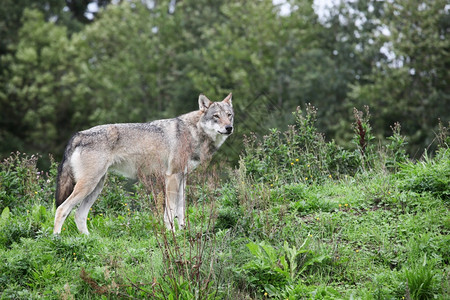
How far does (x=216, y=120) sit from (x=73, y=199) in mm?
2596

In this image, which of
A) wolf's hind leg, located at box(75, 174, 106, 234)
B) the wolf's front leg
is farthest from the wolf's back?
the wolf's front leg

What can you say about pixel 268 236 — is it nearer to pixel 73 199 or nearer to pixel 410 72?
pixel 73 199

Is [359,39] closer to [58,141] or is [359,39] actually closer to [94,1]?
[58,141]

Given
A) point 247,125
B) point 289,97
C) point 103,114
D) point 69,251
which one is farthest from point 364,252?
point 103,114

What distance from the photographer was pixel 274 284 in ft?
16.3

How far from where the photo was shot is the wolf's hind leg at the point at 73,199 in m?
6.48

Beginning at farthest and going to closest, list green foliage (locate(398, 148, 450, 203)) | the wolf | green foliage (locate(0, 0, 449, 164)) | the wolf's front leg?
green foliage (locate(0, 0, 449, 164)) < the wolf's front leg < the wolf < green foliage (locate(398, 148, 450, 203))

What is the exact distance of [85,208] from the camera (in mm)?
6965

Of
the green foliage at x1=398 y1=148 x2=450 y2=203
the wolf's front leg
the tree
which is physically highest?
the wolf's front leg

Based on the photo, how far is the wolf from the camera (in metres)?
6.80

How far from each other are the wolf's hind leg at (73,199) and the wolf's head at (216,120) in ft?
6.91

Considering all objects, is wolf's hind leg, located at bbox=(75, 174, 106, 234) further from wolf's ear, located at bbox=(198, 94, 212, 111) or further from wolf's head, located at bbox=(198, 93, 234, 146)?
wolf's ear, located at bbox=(198, 94, 212, 111)

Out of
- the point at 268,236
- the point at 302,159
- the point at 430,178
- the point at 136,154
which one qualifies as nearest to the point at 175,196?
the point at 136,154

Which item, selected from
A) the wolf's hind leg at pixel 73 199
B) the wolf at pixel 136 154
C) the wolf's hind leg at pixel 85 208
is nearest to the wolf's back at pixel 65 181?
the wolf at pixel 136 154
